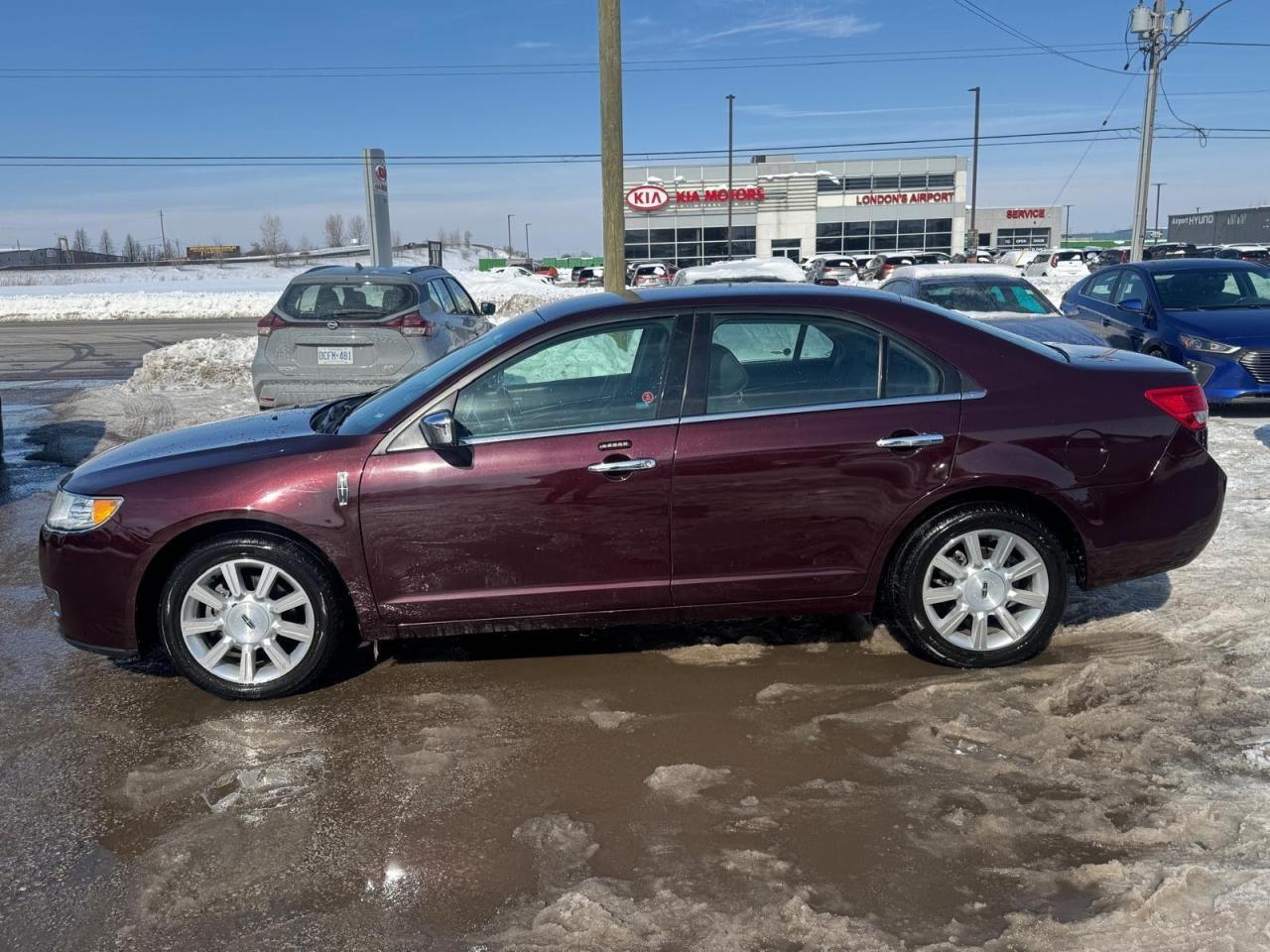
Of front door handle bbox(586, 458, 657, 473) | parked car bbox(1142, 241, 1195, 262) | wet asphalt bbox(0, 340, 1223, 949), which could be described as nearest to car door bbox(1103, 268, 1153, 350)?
wet asphalt bbox(0, 340, 1223, 949)

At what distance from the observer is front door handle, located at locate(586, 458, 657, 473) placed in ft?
14.0

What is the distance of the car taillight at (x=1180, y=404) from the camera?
4.61 metres

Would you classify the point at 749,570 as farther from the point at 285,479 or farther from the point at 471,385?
the point at 285,479

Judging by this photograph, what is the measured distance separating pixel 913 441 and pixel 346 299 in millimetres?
6986

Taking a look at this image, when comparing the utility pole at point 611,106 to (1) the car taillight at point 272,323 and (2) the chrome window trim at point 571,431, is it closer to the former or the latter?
(1) the car taillight at point 272,323

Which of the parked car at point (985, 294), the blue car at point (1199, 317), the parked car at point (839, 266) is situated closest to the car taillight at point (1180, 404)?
the blue car at point (1199, 317)

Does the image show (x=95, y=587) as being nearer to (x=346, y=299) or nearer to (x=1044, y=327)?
(x=346, y=299)

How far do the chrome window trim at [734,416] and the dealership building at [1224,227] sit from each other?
73.3 m

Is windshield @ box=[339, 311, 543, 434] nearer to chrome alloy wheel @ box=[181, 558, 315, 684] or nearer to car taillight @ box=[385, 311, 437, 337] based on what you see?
chrome alloy wheel @ box=[181, 558, 315, 684]

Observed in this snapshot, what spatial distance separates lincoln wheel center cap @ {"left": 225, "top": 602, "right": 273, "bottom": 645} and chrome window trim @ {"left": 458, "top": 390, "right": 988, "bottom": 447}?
110 centimetres

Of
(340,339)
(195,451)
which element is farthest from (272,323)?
(195,451)

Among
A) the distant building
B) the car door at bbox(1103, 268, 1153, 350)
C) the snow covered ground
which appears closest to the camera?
the car door at bbox(1103, 268, 1153, 350)

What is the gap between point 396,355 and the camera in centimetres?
973

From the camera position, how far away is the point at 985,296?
11.3 meters
